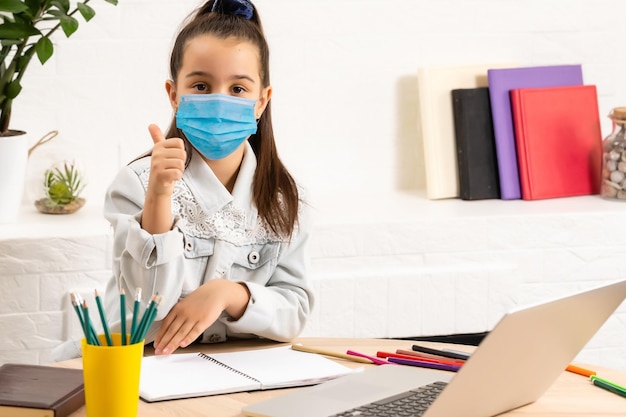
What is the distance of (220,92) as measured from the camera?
1.68 m

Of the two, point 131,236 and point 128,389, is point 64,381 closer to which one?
point 128,389

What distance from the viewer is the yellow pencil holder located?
3.55 ft

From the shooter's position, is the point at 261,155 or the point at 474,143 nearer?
the point at 261,155

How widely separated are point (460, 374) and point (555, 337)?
20 cm

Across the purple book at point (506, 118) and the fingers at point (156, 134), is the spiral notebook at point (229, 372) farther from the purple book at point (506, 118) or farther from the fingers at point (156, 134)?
the purple book at point (506, 118)

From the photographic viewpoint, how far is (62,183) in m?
2.55

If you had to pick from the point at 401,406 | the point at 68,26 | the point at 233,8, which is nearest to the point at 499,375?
the point at 401,406

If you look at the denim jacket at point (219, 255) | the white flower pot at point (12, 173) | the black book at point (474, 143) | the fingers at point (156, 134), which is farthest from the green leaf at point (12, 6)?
the black book at point (474, 143)

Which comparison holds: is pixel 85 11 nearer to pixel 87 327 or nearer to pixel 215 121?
pixel 215 121

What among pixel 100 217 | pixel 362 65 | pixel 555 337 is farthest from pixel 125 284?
pixel 362 65

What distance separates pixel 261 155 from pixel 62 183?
2.92 ft

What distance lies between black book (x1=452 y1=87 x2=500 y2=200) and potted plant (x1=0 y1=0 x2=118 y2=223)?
101cm

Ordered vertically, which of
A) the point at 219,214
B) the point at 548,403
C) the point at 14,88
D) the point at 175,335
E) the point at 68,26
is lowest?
the point at 548,403

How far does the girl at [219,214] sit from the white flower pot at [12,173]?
27.9 inches
